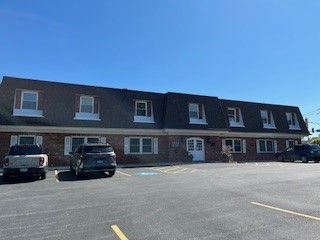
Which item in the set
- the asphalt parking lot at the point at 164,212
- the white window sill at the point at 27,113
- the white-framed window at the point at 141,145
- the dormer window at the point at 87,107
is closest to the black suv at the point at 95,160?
the asphalt parking lot at the point at 164,212

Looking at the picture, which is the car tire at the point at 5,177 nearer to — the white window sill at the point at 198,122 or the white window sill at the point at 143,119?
the white window sill at the point at 143,119

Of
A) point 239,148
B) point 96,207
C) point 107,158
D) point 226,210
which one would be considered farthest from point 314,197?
point 239,148

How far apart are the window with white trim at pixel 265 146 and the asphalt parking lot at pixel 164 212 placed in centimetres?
2113

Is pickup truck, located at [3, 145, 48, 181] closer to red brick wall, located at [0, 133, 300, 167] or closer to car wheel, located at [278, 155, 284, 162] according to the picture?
red brick wall, located at [0, 133, 300, 167]

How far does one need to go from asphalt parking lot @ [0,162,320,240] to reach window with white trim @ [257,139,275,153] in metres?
21.1

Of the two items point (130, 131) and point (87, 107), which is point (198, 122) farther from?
point (87, 107)

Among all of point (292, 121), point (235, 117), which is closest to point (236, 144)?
point (235, 117)

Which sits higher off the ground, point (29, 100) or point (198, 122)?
point (29, 100)

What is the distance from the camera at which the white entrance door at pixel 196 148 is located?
27.7 metres

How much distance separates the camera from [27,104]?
22.7m

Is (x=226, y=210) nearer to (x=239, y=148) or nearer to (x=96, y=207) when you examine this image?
(x=96, y=207)

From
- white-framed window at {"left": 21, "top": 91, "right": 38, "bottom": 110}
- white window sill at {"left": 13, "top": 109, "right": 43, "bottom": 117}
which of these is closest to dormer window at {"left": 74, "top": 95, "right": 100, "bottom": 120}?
white window sill at {"left": 13, "top": 109, "right": 43, "bottom": 117}

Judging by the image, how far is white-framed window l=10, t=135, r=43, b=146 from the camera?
2159 centimetres

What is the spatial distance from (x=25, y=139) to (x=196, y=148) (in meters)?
14.4
